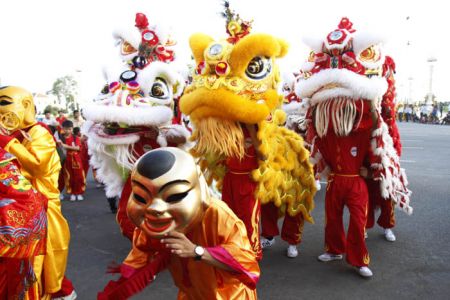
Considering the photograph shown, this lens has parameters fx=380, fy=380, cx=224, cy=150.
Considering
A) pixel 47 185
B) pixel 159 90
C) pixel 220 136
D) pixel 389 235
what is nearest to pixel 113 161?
pixel 159 90

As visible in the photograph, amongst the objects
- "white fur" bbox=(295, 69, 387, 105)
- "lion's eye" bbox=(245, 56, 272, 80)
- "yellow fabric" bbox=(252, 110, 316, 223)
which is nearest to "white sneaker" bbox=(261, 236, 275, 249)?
"yellow fabric" bbox=(252, 110, 316, 223)

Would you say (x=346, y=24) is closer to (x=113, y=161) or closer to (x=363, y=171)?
(x=363, y=171)

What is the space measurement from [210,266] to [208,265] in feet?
0.07

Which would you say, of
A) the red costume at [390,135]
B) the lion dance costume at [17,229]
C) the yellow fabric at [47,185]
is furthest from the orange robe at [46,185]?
the red costume at [390,135]

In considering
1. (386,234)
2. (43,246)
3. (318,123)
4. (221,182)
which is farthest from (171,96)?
(386,234)

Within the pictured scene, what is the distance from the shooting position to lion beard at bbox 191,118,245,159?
9.01 feet

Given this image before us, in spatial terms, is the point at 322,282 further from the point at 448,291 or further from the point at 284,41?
the point at 284,41

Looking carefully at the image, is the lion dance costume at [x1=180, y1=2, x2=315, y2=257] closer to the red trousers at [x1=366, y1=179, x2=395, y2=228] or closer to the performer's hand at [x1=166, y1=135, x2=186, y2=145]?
the performer's hand at [x1=166, y1=135, x2=186, y2=145]

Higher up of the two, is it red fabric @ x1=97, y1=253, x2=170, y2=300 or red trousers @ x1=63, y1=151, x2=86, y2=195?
red fabric @ x1=97, y1=253, x2=170, y2=300

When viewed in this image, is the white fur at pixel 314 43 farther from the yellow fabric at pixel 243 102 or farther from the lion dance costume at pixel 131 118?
the lion dance costume at pixel 131 118

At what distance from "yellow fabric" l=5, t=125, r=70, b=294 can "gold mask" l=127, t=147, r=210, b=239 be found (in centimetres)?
132

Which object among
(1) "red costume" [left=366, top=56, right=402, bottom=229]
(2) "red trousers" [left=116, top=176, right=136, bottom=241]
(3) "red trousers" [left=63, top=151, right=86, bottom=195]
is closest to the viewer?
(2) "red trousers" [left=116, top=176, right=136, bottom=241]

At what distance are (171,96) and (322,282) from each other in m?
2.06

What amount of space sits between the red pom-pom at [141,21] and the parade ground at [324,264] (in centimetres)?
230
